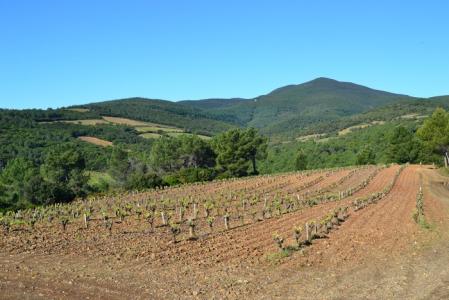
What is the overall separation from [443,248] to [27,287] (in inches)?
729

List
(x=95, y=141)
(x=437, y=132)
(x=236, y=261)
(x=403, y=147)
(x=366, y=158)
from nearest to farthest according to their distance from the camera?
1. (x=236, y=261)
2. (x=437, y=132)
3. (x=403, y=147)
4. (x=366, y=158)
5. (x=95, y=141)

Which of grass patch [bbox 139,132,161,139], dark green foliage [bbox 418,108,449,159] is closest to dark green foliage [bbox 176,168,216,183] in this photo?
dark green foliage [bbox 418,108,449,159]

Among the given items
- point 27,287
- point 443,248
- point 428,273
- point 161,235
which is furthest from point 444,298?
point 161,235

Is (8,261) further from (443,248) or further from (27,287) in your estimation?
(443,248)

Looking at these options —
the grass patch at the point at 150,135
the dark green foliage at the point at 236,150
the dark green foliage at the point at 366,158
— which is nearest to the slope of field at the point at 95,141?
the grass patch at the point at 150,135

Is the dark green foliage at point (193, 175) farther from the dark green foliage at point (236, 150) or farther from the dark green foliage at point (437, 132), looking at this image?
the dark green foliage at point (437, 132)

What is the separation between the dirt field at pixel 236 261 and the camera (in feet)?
60.1

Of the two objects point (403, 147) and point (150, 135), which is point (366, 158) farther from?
point (150, 135)

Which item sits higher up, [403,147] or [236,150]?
[236,150]

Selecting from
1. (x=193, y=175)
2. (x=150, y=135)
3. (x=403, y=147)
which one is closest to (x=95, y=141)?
(x=150, y=135)

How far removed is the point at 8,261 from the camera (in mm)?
24047

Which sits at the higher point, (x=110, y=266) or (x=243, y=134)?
Result: (x=243, y=134)

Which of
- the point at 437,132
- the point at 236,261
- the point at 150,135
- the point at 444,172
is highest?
the point at 150,135

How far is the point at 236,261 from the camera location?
23219 millimetres
